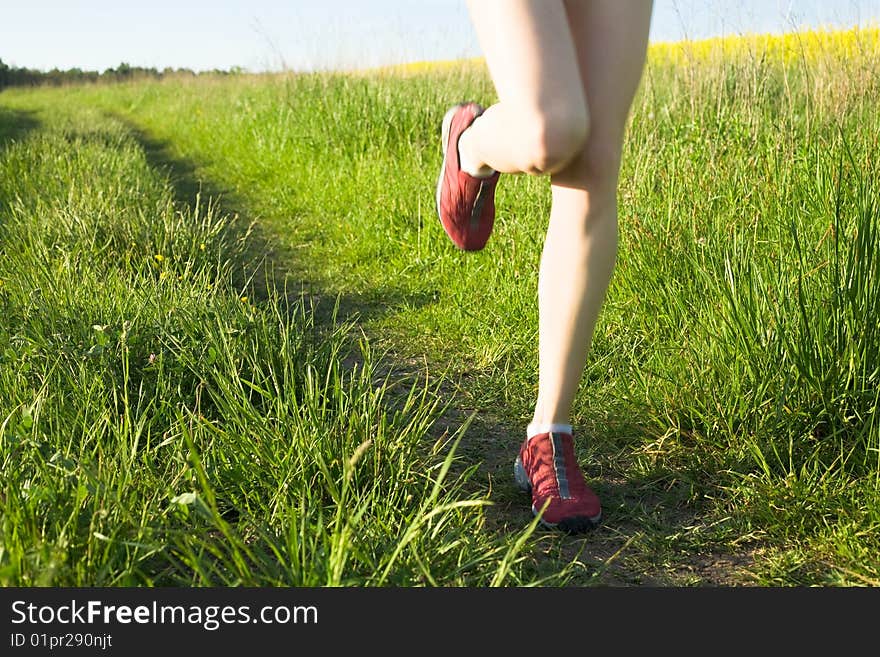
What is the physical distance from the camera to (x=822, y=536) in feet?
5.54

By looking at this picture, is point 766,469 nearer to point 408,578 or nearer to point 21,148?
point 408,578

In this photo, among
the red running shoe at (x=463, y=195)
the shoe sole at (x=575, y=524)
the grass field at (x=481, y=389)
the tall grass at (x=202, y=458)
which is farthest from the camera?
the red running shoe at (x=463, y=195)

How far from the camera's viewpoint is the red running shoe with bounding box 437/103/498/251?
220 cm

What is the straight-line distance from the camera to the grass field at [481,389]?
150cm

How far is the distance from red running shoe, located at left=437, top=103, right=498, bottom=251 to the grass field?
0.44m

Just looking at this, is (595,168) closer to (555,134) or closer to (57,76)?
(555,134)

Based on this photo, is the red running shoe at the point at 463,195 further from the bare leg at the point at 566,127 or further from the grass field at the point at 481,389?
the grass field at the point at 481,389

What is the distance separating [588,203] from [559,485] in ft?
2.05

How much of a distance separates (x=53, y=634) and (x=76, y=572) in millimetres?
95

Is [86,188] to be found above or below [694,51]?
below

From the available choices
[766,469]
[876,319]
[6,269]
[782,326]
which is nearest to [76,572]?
[766,469]

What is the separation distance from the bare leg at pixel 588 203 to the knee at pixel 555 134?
0.10 metres

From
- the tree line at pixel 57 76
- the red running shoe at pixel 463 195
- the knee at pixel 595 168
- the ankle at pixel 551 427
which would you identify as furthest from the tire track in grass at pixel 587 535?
the tree line at pixel 57 76

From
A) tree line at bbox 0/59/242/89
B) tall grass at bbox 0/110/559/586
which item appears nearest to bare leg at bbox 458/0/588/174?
tall grass at bbox 0/110/559/586
